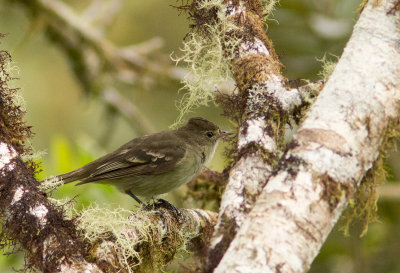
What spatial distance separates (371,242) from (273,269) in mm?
4775

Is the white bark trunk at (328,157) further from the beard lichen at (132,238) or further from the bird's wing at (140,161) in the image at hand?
the bird's wing at (140,161)

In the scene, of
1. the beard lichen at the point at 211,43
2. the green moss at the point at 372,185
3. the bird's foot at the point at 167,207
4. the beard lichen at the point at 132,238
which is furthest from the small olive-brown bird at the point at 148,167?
the green moss at the point at 372,185

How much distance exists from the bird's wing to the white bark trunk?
2.94 meters

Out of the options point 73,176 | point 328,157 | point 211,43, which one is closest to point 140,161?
point 73,176

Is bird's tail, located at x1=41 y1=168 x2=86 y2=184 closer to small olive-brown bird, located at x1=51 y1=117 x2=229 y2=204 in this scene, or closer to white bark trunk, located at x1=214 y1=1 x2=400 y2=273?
small olive-brown bird, located at x1=51 y1=117 x2=229 y2=204

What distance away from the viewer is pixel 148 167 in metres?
5.95

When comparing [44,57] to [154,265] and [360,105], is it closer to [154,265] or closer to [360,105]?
[154,265]

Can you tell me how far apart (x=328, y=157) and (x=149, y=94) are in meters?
8.55

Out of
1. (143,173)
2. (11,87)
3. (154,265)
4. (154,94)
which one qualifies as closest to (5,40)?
(154,94)

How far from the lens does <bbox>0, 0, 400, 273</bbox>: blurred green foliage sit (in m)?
6.05

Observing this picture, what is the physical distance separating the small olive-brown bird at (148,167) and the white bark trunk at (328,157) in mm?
2843

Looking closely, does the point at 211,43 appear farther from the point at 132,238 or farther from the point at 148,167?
the point at 148,167

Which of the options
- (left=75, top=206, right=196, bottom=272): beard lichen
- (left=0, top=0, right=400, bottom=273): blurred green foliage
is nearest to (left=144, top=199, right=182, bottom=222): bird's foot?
(left=75, top=206, right=196, bottom=272): beard lichen

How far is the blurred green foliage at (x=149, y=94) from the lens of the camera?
6.05m
